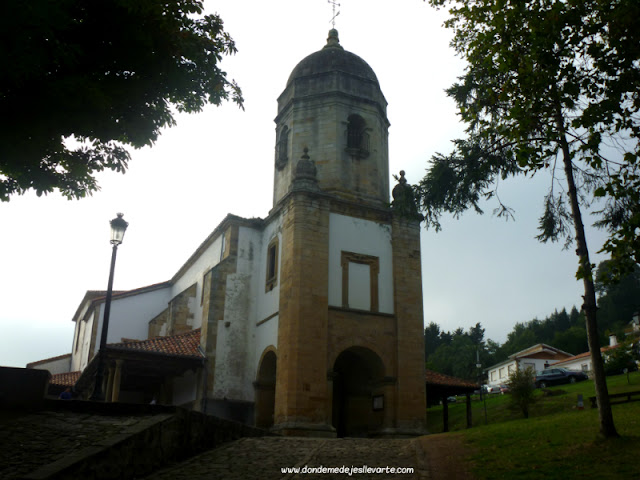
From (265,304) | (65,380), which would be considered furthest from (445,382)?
(65,380)

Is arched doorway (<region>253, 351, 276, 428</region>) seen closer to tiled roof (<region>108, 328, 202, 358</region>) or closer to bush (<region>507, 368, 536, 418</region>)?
tiled roof (<region>108, 328, 202, 358</region>)

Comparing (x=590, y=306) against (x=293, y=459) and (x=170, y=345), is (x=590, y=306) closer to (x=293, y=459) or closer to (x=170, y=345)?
(x=293, y=459)

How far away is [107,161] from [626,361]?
1340 inches

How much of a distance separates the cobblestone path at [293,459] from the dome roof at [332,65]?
1536 cm

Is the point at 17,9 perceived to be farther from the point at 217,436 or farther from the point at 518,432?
the point at 518,432

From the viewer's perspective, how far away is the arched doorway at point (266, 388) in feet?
71.1

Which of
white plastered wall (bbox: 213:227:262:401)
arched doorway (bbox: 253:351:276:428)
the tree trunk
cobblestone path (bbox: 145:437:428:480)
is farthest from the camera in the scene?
white plastered wall (bbox: 213:227:262:401)

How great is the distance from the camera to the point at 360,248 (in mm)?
21938

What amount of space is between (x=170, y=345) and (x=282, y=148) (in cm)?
887

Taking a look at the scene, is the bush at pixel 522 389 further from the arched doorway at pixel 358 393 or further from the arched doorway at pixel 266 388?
Result: the arched doorway at pixel 266 388

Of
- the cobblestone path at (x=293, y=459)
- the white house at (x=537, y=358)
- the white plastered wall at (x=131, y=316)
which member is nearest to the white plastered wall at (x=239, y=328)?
the cobblestone path at (x=293, y=459)

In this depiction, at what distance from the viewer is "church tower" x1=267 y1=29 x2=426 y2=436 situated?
19.6 m

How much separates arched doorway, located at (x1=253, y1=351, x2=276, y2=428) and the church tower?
55 centimetres

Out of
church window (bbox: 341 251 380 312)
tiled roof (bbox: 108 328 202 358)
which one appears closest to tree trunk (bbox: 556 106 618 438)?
church window (bbox: 341 251 380 312)
